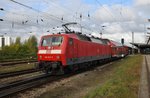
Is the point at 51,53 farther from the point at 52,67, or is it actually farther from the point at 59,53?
the point at 52,67

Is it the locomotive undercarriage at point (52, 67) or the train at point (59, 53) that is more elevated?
the train at point (59, 53)

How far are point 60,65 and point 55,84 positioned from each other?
3324 mm

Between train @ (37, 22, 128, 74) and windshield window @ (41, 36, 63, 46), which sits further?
windshield window @ (41, 36, 63, 46)

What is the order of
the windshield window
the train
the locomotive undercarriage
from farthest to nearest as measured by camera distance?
1. the windshield window
2. the train
3. the locomotive undercarriage

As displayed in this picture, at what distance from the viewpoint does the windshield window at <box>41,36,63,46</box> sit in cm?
1923

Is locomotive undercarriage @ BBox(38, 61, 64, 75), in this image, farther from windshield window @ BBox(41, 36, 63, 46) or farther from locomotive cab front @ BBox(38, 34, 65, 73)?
windshield window @ BBox(41, 36, 63, 46)

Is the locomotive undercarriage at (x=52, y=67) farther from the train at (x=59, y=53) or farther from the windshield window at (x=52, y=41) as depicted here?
the windshield window at (x=52, y=41)

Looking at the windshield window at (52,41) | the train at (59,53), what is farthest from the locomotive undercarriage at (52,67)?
the windshield window at (52,41)

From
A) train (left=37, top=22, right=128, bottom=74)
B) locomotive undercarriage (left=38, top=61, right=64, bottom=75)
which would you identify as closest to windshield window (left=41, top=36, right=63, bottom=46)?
train (left=37, top=22, right=128, bottom=74)

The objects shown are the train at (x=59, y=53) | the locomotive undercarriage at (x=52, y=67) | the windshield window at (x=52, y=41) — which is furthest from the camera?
the windshield window at (x=52, y=41)

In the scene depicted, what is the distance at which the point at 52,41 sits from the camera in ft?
64.1

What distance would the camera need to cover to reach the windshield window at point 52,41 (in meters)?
19.2

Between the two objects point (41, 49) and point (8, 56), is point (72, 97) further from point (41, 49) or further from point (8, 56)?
point (8, 56)

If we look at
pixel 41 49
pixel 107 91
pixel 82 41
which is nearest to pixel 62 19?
pixel 82 41
